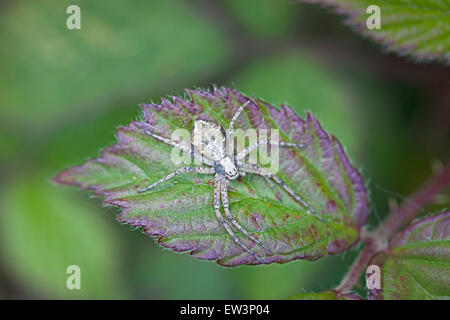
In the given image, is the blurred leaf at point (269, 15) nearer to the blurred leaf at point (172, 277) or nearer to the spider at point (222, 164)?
the spider at point (222, 164)

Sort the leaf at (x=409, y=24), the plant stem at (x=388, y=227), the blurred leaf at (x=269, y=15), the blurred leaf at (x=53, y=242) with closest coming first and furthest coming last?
1. the plant stem at (x=388, y=227)
2. the leaf at (x=409, y=24)
3. the blurred leaf at (x=53, y=242)
4. the blurred leaf at (x=269, y=15)

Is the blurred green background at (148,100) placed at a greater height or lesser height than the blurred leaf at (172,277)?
greater

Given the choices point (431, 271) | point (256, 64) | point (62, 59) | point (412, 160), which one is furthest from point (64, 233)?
point (412, 160)

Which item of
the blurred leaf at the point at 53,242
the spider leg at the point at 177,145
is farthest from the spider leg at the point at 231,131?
the blurred leaf at the point at 53,242

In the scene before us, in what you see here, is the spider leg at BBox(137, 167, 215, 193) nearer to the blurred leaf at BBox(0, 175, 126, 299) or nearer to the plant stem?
the plant stem

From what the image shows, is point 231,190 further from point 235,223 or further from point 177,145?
point 177,145

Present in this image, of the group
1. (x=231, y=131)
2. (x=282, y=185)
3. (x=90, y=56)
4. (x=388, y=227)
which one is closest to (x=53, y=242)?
(x=90, y=56)

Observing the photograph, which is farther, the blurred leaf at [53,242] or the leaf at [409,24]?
the blurred leaf at [53,242]
